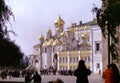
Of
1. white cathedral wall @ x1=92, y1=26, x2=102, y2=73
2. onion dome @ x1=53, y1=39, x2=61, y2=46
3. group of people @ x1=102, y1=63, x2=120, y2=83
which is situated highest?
onion dome @ x1=53, y1=39, x2=61, y2=46

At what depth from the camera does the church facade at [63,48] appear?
116 metres

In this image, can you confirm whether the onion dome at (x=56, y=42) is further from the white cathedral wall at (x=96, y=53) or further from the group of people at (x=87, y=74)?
the group of people at (x=87, y=74)

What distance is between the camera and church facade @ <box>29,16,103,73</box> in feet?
381

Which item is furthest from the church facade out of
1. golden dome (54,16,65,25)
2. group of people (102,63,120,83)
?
group of people (102,63,120,83)

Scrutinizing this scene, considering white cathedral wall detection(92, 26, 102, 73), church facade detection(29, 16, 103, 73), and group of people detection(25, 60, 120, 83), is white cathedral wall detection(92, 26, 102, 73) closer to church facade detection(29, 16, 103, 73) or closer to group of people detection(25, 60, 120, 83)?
church facade detection(29, 16, 103, 73)

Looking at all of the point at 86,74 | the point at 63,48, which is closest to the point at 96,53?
the point at 63,48

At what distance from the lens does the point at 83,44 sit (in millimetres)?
122188

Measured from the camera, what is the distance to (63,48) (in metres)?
126

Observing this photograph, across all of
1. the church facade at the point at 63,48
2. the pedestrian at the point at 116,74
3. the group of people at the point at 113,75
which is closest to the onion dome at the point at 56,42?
the church facade at the point at 63,48

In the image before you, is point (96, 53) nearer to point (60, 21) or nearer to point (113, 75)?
point (60, 21)

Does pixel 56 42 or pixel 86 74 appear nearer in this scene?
pixel 86 74

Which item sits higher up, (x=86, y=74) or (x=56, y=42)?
(x=56, y=42)

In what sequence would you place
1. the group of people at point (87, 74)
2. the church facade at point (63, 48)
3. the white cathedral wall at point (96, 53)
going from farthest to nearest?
the church facade at point (63, 48)
the white cathedral wall at point (96, 53)
the group of people at point (87, 74)

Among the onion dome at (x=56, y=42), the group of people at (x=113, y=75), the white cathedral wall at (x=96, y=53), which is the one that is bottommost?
the group of people at (x=113, y=75)
